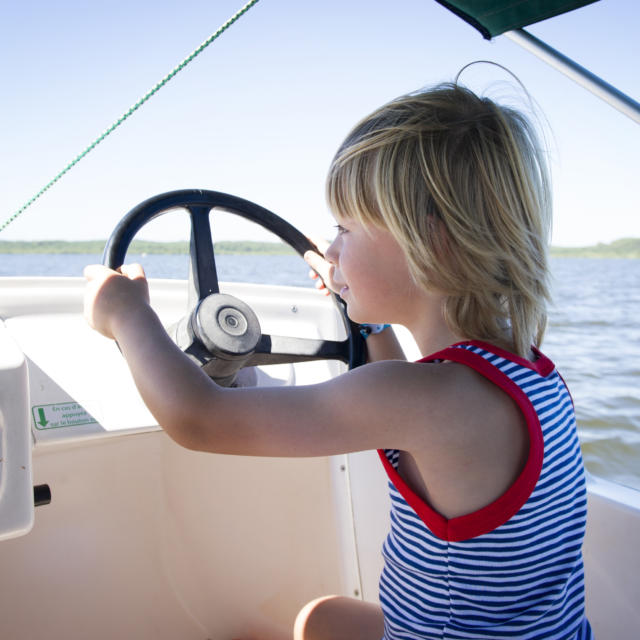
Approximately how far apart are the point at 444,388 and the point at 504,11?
1096 millimetres

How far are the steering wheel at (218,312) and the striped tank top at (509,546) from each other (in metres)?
0.42

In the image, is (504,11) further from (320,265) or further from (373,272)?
(373,272)

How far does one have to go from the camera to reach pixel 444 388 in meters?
0.75

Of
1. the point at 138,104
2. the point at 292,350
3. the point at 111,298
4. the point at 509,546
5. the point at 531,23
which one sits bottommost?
the point at 509,546

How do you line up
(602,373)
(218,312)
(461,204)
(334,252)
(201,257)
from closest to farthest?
1. (461,204)
2. (334,252)
3. (218,312)
4. (201,257)
5. (602,373)

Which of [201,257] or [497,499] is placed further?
[201,257]

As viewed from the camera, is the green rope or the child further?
the green rope

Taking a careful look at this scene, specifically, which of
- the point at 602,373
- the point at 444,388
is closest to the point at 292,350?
the point at 444,388

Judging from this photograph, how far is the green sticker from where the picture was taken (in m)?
1.31

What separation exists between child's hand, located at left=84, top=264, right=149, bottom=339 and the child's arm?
3.6 inches

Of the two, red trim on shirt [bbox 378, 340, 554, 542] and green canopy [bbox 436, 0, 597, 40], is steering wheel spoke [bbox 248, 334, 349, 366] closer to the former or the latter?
red trim on shirt [bbox 378, 340, 554, 542]

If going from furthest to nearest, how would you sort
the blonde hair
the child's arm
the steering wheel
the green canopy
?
the green canopy < the steering wheel < the blonde hair < the child's arm

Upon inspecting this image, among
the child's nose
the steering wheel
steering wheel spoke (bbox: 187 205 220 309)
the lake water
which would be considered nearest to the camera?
the child's nose

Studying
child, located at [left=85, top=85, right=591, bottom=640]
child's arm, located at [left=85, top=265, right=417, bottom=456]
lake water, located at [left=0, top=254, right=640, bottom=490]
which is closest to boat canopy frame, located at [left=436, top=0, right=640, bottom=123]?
lake water, located at [left=0, top=254, right=640, bottom=490]
